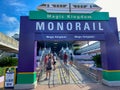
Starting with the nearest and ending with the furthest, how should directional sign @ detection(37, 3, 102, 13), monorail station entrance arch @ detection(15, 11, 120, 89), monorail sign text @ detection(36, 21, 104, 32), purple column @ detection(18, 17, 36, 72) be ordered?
purple column @ detection(18, 17, 36, 72), monorail station entrance arch @ detection(15, 11, 120, 89), monorail sign text @ detection(36, 21, 104, 32), directional sign @ detection(37, 3, 102, 13)

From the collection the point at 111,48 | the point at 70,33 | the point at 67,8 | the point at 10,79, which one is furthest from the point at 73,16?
the point at 10,79

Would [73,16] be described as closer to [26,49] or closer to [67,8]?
[67,8]

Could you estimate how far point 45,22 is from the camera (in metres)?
8.77

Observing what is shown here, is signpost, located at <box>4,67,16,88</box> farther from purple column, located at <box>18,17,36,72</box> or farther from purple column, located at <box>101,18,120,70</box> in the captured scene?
purple column, located at <box>101,18,120,70</box>

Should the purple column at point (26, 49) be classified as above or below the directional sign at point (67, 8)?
below

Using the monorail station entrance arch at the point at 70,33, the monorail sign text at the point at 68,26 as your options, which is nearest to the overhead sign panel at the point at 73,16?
the monorail station entrance arch at the point at 70,33

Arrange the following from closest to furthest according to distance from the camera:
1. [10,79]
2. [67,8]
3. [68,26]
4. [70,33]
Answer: [10,79] → [70,33] → [68,26] → [67,8]

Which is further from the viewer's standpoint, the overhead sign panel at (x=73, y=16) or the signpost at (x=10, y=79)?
the overhead sign panel at (x=73, y=16)

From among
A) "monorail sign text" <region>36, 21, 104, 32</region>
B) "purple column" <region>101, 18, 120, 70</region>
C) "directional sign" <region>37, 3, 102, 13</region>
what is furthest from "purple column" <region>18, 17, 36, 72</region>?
"purple column" <region>101, 18, 120, 70</region>

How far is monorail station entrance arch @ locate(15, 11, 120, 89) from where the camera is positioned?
8328 millimetres

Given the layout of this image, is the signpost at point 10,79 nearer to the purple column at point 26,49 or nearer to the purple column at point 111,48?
the purple column at point 26,49

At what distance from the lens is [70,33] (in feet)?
28.7

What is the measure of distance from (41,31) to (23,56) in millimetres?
1968

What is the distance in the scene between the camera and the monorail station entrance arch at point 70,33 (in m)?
8.33
